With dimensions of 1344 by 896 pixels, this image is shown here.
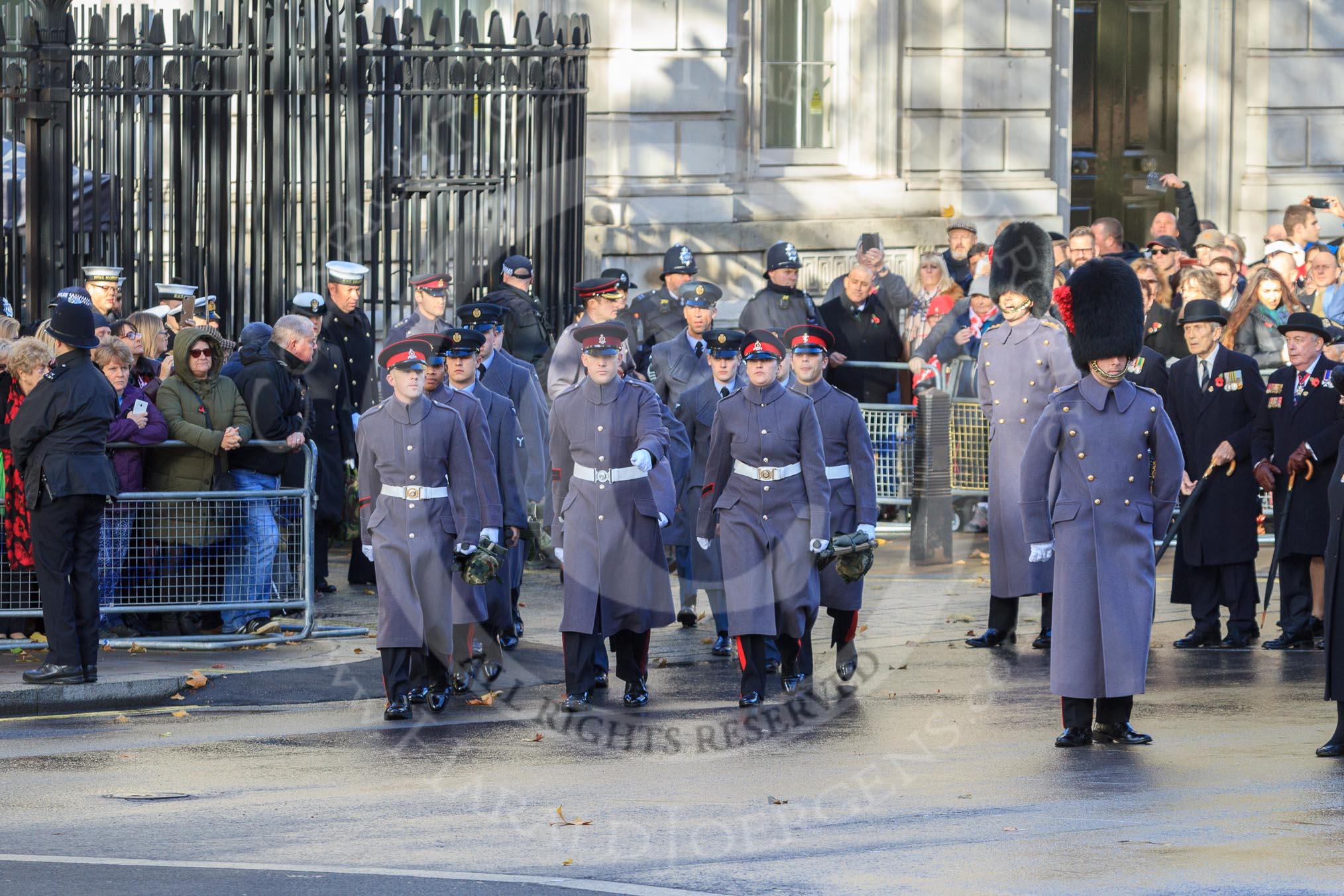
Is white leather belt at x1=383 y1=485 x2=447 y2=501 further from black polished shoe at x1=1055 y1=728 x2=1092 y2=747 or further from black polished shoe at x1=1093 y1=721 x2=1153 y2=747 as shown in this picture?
black polished shoe at x1=1093 y1=721 x2=1153 y2=747

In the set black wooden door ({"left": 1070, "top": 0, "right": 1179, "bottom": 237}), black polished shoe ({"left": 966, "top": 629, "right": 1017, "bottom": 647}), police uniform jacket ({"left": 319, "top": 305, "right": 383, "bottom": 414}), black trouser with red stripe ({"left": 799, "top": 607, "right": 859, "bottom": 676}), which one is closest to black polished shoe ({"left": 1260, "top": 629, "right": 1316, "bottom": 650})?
black polished shoe ({"left": 966, "top": 629, "right": 1017, "bottom": 647})

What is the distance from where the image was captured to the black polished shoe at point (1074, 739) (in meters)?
9.47

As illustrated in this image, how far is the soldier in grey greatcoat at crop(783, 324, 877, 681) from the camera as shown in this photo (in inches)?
445

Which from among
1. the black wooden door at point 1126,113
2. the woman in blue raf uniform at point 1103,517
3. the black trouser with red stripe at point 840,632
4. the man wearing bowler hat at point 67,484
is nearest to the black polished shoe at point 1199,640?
the black trouser with red stripe at point 840,632

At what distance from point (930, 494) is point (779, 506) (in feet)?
13.0

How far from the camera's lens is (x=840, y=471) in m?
11.4

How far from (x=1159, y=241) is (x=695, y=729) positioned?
31.8 ft

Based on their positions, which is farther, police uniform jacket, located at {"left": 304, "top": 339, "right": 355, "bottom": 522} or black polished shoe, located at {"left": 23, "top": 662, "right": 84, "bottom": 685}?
police uniform jacket, located at {"left": 304, "top": 339, "right": 355, "bottom": 522}

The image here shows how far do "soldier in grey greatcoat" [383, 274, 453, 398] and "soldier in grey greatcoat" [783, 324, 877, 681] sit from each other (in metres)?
2.51

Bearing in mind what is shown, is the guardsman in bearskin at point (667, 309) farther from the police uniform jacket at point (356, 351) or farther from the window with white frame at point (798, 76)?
the window with white frame at point (798, 76)

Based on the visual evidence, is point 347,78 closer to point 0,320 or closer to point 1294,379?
point 0,320

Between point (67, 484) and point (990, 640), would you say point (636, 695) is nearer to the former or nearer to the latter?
point (990, 640)

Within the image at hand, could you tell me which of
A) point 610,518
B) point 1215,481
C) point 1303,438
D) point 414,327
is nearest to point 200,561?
point 414,327

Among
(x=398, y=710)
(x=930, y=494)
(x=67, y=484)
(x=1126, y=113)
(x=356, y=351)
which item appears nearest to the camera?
(x=398, y=710)
